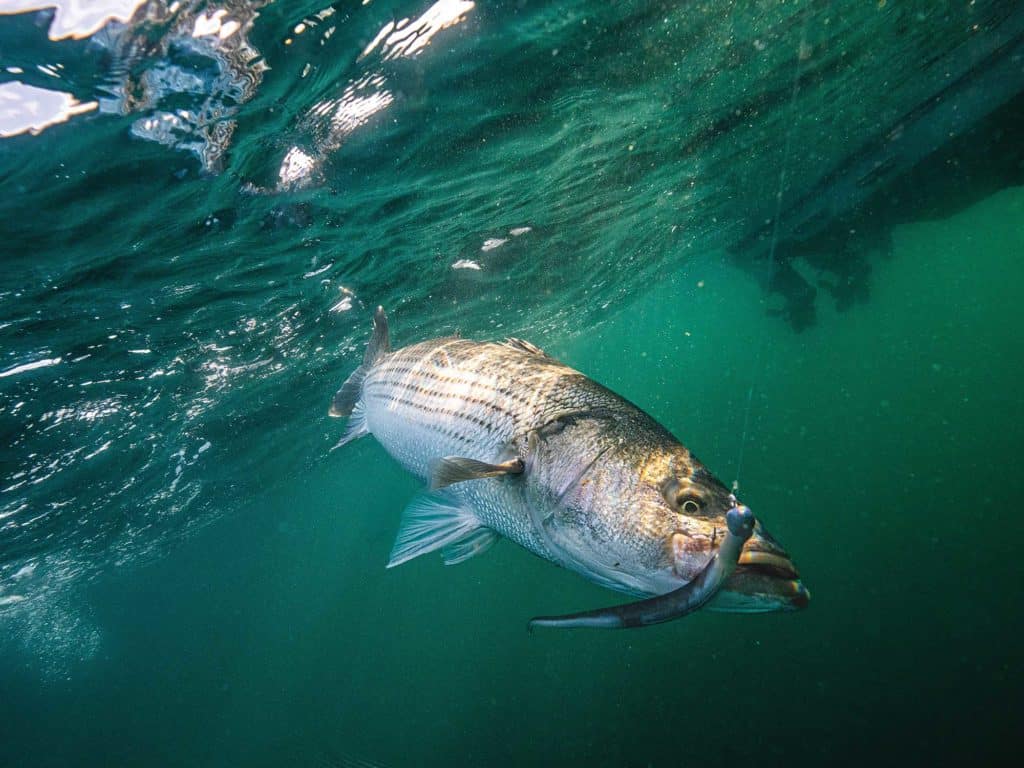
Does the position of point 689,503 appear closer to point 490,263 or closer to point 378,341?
point 378,341

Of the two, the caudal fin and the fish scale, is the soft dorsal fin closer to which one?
the fish scale

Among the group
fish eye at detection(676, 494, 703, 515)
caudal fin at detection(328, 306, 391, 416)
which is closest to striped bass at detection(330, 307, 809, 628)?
fish eye at detection(676, 494, 703, 515)

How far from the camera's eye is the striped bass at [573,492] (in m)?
1.91

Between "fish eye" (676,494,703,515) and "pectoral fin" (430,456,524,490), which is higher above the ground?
"pectoral fin" (430,456,524,490)

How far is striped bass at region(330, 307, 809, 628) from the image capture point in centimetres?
191

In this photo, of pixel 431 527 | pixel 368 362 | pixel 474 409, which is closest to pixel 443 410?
pixel 474 409

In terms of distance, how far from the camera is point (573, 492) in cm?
250

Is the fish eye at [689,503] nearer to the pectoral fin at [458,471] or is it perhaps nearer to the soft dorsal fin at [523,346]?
the pectoral fin at [458,471]

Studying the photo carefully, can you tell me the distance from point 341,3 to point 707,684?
67.2 feet

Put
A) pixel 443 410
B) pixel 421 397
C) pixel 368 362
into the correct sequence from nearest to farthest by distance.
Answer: pixel 443 410
pixel 421 397
pixel 368 362

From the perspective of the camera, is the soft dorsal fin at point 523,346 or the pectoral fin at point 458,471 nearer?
the pectoral fin at point 458,471

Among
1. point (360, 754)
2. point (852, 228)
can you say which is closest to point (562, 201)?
point (852, 228)

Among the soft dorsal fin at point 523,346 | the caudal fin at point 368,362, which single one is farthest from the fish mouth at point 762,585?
the caudal fin at point 368,362

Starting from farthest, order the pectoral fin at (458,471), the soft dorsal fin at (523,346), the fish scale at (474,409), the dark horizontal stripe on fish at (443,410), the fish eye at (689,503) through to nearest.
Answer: the soft dorsal fin at (523,346) < the dark horizontal stripe on fish at (443,410) < the fish scale at (474,409) < the pectoral fin at (458,471) < the fish eye at (689,503)
